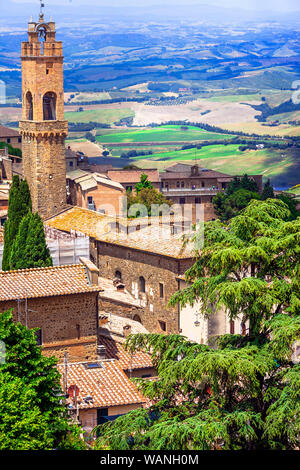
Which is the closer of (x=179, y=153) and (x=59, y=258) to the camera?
(x=59, y=258)

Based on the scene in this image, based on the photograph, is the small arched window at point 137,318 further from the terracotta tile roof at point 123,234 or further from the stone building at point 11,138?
the stone building at point 11,138

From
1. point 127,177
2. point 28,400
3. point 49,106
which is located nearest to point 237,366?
point 28,400

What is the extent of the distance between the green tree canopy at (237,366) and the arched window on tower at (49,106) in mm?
37536

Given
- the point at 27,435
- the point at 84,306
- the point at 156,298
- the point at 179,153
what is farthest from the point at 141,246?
the point at 179,153

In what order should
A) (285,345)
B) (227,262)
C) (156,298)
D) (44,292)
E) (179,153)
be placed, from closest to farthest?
(285,345)
(227,262)
(44,292)
(156,298)
(179,153)

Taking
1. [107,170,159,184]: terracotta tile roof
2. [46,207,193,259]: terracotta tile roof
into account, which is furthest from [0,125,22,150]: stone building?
[46,207,193,259]: terracotta tile roof

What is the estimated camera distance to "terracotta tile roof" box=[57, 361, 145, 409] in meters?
28.7

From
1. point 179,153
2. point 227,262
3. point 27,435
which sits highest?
point 179,153

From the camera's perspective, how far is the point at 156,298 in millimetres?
44406

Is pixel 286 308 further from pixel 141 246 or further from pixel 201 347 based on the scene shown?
pixel 141 246

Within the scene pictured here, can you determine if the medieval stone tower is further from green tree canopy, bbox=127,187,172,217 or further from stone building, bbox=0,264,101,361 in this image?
stone building, bbox=0,264,101,361

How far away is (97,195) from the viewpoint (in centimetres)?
7331

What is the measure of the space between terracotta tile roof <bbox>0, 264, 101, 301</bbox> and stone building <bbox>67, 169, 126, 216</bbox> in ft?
121

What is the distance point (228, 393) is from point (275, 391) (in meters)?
1.00
